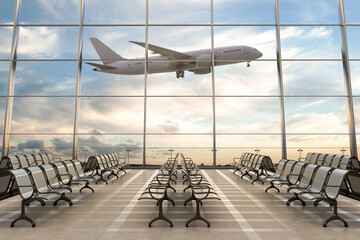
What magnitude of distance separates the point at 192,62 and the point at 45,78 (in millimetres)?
6589

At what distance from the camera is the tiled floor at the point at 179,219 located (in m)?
2.98

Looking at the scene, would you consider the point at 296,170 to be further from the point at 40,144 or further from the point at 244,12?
the point at 40,144

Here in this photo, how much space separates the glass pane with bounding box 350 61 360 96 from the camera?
10.7 metres

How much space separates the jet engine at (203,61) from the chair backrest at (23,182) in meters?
8.77

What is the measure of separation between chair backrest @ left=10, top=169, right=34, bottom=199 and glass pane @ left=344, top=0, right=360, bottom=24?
13259mm

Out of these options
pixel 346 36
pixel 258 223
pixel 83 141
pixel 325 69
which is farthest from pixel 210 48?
pixel 258 223

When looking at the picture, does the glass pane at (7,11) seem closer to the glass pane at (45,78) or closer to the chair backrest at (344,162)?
the glass pane at (45,78)

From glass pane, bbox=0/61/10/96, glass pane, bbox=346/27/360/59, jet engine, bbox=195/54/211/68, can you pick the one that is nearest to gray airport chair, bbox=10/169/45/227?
jet engine, bbox=195/54/211/68

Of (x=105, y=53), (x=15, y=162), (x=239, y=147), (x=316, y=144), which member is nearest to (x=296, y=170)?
(x=239, y=147)

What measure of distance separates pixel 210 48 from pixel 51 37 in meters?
7.24

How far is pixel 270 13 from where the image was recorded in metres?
11.4

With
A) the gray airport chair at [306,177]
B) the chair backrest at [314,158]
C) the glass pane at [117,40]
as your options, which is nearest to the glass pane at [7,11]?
the glass pane at [117,40]

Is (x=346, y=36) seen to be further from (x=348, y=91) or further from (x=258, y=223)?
(x=258, y=223)

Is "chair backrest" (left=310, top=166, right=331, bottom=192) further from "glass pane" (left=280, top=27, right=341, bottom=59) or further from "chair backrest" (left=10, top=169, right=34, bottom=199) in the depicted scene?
"glass pane" (left=280, top=27, right=341, bottom=59)
